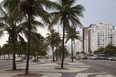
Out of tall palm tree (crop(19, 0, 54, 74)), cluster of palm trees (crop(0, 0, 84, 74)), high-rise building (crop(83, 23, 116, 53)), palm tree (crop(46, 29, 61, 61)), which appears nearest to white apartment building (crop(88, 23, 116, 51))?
high-rise building (crop(83, 23, 116, 53))

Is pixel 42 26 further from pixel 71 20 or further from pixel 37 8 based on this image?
pixel 71 20

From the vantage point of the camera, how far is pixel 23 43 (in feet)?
76.3

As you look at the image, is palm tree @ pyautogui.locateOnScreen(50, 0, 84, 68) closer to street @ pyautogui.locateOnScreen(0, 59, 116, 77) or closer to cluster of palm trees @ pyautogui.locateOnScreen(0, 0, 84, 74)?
cluster of palm trees @ pyautogui.locateOnScreen(0, 0, 84, 74)

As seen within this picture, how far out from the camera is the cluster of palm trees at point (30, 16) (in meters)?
17.3

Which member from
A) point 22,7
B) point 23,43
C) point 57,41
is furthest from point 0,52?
point 22,7

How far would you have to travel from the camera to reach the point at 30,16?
61.3ft

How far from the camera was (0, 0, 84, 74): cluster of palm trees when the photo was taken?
17.3 metres

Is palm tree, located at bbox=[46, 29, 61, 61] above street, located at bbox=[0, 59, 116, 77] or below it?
above

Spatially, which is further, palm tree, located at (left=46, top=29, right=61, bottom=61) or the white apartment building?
the white apartment building

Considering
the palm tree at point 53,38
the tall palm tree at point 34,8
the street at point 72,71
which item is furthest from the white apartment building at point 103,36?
the tall palm tree at point 34,8

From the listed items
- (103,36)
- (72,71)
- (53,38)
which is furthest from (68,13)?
(103,36)

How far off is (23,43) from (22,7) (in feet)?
22.0

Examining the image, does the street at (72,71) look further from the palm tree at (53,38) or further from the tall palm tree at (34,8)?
the palm tree at (53,38)

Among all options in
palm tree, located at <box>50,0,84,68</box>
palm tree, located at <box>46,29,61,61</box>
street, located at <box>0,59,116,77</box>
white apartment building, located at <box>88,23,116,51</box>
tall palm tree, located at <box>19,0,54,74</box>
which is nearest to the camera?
tall palm tree, located at <box>19,0,54,74</box>
